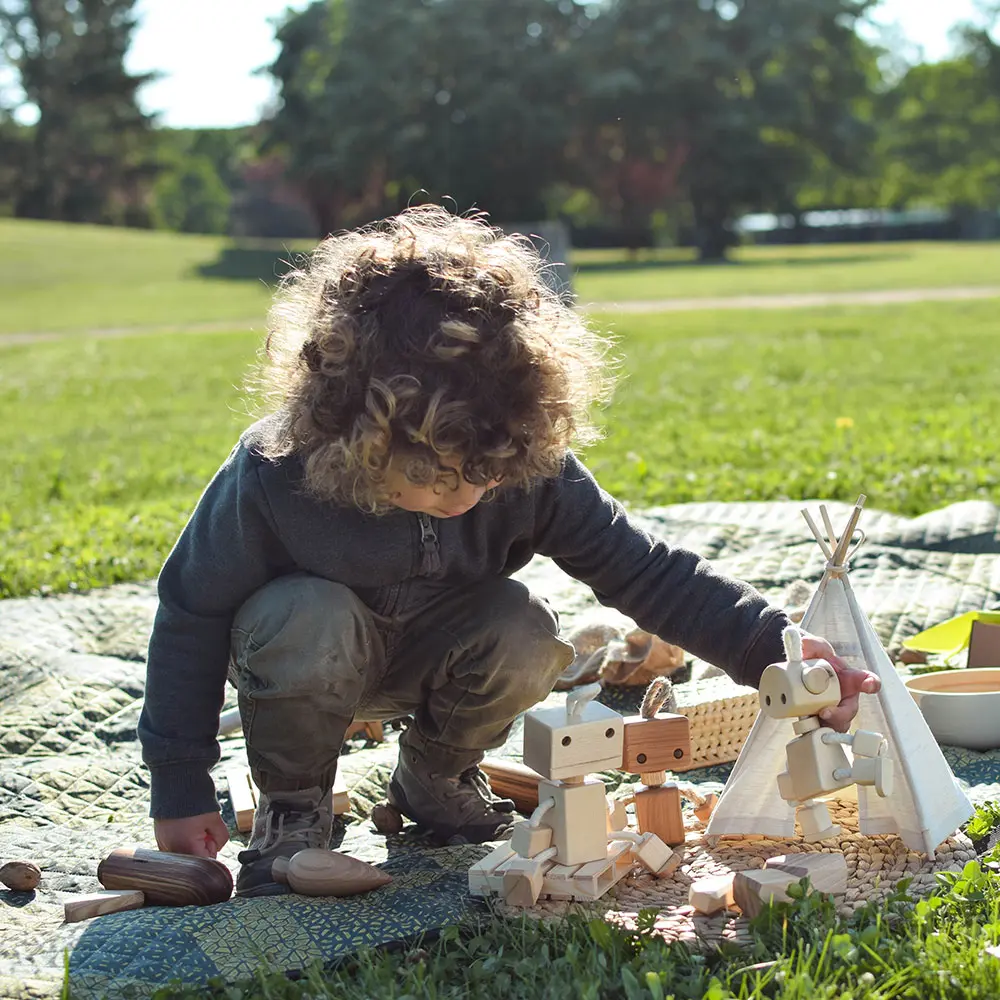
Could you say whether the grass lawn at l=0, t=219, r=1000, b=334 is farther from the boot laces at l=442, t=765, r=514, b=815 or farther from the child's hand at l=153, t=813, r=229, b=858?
the child's hand at l=153, t=813, r=229, b=858

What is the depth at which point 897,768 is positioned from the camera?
204cm

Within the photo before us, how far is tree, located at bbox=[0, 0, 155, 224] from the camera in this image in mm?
41656

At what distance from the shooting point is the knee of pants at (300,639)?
204 cm

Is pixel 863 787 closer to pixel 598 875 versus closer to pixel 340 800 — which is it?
pixel 598 875

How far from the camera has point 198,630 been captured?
6.97 ft

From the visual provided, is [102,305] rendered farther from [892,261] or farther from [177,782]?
[177,782]

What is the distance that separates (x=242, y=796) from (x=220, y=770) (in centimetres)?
28

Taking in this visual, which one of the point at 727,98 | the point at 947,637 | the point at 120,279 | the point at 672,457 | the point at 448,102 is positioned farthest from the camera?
the point at 727,98

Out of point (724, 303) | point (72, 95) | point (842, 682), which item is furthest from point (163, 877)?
point (72, 95)

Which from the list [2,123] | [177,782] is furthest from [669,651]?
[2,123]

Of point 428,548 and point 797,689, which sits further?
point 428,548

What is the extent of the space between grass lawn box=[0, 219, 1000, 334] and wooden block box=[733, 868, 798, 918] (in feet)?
38.6

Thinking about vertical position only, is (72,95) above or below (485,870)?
above

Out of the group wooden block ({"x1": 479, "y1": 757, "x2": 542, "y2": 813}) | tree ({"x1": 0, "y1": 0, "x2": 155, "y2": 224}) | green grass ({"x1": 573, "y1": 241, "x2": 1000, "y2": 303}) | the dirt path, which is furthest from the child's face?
tree ({"x1": 0, "y1": 0, "x2": 155, "y2": 224})
